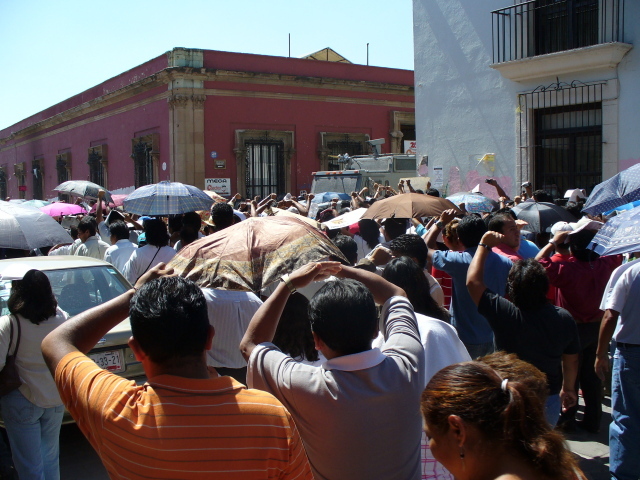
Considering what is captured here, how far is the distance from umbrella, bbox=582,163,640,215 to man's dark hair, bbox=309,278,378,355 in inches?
164

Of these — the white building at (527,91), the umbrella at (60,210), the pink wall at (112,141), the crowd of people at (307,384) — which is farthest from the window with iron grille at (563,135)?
the pink wall at (112,141)

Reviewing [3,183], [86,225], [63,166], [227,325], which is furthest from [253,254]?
[3,183]

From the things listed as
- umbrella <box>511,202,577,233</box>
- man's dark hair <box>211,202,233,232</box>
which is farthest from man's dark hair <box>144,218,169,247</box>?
umbrella <box>511,202,577,233</box>

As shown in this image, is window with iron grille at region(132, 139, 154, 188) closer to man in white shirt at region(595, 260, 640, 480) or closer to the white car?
the white car

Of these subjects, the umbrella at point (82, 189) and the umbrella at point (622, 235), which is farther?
the umbrella at point (82, 189)

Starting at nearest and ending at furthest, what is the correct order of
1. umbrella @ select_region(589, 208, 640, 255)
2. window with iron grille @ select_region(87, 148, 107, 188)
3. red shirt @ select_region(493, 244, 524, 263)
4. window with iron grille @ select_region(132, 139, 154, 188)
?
1. umbrella @ select_region(589, 208, 640, 255)
2. red shirt @ select_region(493, 244, 524, 263)
3. window with iron grille @ select_region(132, 139, 154, 188)
4. window with iron grille @ select_region(87, 148, 107, 188)

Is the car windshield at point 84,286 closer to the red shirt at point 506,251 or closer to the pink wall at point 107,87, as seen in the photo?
the red shirt at point 506,251

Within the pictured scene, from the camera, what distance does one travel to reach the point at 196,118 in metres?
21.3

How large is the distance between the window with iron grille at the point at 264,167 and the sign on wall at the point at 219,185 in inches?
57.6

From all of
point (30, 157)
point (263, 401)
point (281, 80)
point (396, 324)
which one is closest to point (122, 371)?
point (396, 324)

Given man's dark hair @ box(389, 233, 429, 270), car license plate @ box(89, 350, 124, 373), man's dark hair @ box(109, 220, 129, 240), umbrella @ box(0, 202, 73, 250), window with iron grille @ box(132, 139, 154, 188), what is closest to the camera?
umbrella @ box(0, 202, 73, 250)

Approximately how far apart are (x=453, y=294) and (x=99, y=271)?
329 centimetres

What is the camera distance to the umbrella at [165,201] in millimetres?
8008

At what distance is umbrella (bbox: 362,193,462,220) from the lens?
21.1ft
